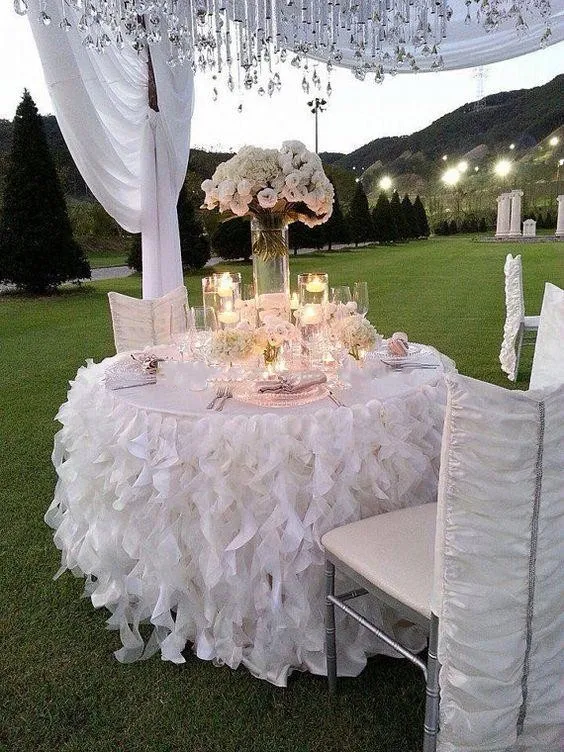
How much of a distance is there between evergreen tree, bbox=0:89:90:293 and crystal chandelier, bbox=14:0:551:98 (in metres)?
7.14

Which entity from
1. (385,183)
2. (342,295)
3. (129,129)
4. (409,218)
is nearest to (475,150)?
(409,218)

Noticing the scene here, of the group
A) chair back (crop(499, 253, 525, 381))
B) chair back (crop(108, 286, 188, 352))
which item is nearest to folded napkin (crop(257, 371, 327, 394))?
chair back (crop(108, 286, 188, 352))

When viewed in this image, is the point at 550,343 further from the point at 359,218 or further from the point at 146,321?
the point at 359,218

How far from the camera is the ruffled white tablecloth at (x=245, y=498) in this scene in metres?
1.71

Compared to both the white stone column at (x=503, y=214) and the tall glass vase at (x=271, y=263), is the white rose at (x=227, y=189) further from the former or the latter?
the white stone column at (x=503, y=214)

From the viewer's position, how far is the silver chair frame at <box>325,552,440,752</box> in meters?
1.33

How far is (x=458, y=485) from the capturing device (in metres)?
1.16

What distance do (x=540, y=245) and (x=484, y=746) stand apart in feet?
60.5

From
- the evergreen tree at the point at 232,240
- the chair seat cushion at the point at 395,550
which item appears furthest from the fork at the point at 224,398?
the evergreen tree at the point at 232,240

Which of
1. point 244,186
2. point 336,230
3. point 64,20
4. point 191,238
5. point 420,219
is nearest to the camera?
point 244,186

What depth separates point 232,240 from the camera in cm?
1341

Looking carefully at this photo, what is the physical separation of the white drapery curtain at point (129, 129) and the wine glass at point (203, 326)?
6.63 ft

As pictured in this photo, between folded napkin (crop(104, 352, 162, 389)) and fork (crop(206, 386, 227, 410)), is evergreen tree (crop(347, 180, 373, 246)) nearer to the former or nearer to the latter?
folded napkin (crop(104, 352, 162, 389))

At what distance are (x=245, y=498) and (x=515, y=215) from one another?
63.6 feet
